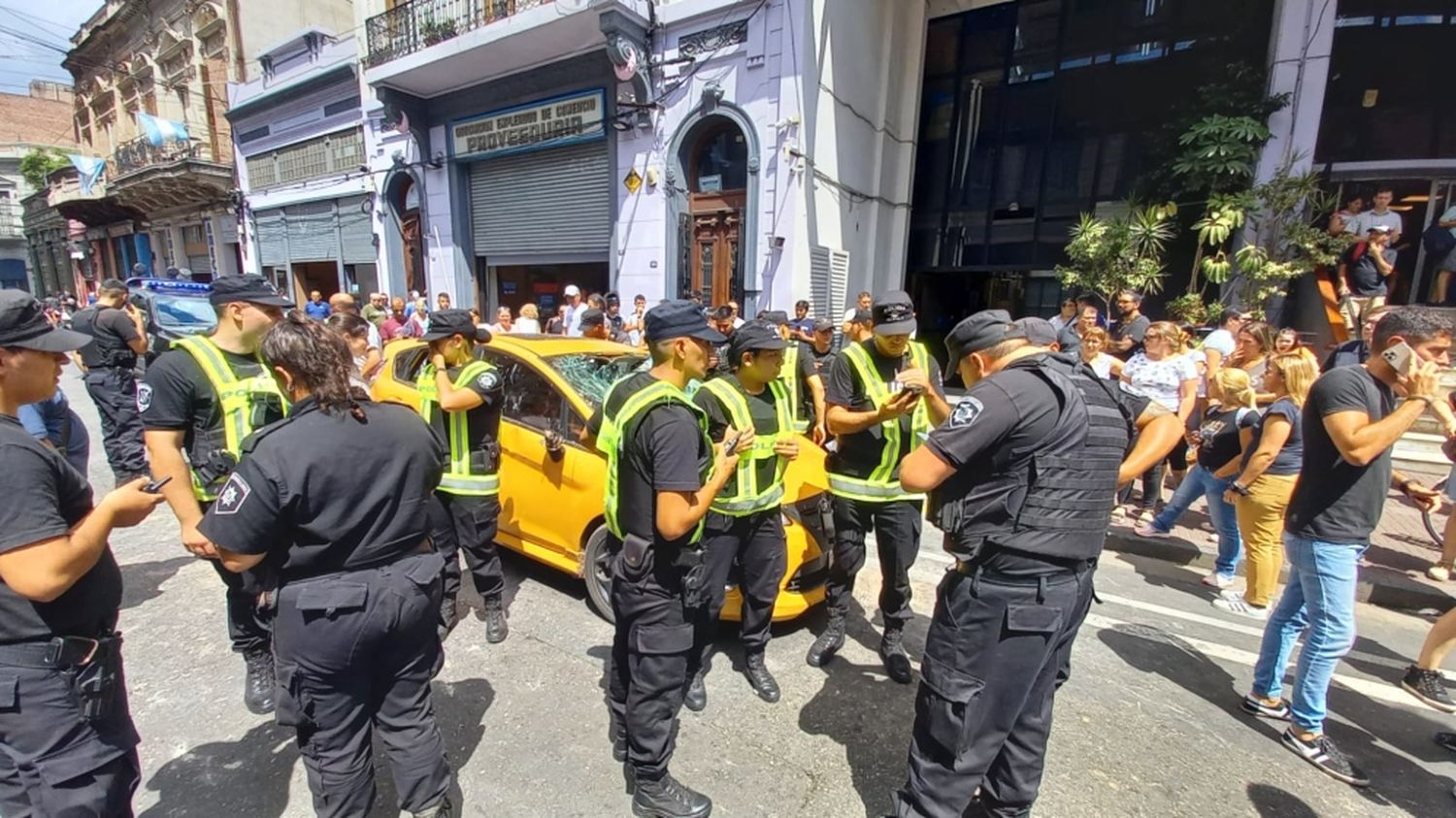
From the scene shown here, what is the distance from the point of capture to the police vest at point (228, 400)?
2.52 metres

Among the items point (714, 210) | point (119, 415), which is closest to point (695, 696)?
point (119, 415)

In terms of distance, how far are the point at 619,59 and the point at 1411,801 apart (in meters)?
10.7

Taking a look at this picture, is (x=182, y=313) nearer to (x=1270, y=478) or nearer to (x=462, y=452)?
(x=462, y=452)

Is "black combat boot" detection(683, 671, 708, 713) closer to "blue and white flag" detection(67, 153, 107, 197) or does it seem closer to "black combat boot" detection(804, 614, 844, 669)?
"black combat boot" detection(804, 614, 844, 669)

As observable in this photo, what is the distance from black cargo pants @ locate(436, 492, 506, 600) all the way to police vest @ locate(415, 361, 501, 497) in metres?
0.06

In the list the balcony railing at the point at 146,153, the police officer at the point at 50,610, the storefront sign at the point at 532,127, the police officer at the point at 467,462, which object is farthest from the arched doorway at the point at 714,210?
the balcony railing at the point at 146,153

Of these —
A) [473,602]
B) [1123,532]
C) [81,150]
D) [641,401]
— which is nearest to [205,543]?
[641,401]

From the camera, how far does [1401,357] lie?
2385 mm

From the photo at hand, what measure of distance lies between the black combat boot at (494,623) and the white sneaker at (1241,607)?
4.53 meters

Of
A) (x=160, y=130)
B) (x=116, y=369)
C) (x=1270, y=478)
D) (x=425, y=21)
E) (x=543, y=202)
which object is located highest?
(x=425, y=21)

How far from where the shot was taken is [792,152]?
862 centimetres

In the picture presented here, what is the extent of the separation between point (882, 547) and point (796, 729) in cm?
97

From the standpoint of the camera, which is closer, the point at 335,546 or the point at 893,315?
the point at 335,546

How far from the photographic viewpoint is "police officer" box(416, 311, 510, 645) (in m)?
3.32
